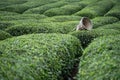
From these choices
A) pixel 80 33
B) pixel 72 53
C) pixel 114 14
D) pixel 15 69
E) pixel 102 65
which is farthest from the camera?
pixel 114 14

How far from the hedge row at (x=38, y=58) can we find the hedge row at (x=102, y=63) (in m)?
0.99

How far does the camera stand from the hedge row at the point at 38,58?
6.90m

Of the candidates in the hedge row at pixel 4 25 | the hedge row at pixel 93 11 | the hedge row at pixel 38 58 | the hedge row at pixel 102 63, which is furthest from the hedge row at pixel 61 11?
the hedge row at pixel 102 63

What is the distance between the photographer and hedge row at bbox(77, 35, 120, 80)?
6887mm

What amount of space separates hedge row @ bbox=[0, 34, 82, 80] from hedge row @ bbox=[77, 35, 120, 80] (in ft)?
3.24

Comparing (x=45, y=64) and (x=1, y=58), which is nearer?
(x=1, y=58)

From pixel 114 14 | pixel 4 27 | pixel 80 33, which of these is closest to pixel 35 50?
pixel 80 33

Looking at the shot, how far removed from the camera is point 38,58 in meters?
8.52

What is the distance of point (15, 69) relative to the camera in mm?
6844

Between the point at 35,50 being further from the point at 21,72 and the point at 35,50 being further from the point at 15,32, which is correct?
the point at 15,32

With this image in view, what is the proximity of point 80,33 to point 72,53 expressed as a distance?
13.6 ft

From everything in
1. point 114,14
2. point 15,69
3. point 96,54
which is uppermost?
point 15,69

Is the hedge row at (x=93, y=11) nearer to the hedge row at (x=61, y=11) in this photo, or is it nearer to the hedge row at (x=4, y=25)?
the hedge row at (x=61, y=11)

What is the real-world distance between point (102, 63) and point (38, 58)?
2.26m
